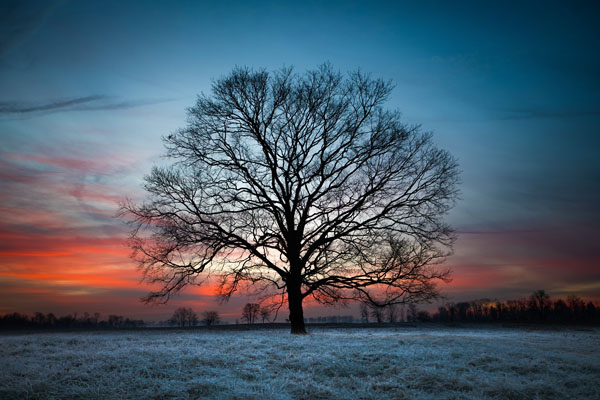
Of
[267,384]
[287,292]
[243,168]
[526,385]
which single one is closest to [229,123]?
[243,168]

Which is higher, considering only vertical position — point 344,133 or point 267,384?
point 344,133

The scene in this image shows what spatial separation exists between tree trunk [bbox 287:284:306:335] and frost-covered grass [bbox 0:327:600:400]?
20.4 feet

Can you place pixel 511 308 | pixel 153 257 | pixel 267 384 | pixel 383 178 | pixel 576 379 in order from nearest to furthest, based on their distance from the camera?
pixel 267 384, pixel 576 379, pixel 153 257, pixel 383 178, pixel 511 308

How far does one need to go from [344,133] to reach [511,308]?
66.0 meters

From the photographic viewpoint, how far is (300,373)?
9078mm

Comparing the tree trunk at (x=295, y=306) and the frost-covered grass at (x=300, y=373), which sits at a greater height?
the tree trunk at (x=295, y=306)

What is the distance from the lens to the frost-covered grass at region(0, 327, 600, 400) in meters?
7.84

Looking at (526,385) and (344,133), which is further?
(344,133)

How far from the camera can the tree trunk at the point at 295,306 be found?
18359 mm

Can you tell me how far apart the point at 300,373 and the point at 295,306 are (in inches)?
373

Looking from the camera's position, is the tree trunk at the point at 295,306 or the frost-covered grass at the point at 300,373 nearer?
the frost-covered grass at the point at 300,373

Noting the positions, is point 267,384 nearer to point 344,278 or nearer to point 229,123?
point 344,278

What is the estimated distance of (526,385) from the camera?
8.61m

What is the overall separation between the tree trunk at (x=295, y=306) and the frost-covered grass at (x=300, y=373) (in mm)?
6209
